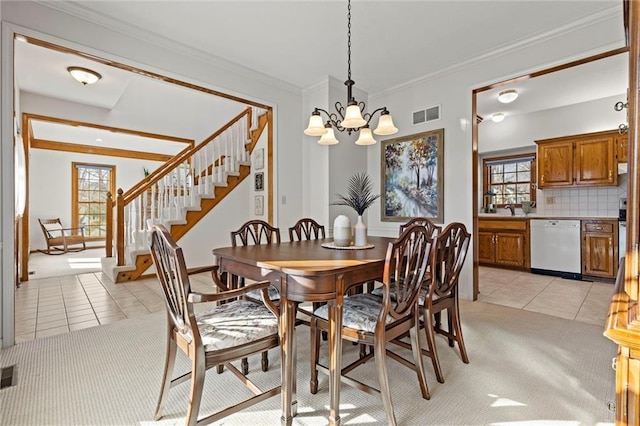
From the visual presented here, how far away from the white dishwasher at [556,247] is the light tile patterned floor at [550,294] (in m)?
0.16

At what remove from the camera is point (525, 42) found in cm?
320

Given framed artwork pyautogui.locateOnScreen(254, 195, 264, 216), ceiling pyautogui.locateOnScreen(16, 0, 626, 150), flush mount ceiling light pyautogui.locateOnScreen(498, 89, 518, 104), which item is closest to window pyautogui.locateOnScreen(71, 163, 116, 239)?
ceiling pyautogui.locateOnScreen(16, 0, 626, 150)

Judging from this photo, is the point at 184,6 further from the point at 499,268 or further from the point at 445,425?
the point at 499,268

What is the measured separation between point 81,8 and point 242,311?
2.99 meters

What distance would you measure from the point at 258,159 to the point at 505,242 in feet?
15.0

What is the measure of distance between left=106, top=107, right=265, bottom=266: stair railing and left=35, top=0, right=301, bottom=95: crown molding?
1.80m

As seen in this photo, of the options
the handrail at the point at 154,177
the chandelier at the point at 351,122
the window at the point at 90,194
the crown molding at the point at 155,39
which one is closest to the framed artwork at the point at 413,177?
the chandelier at the point at 351,122

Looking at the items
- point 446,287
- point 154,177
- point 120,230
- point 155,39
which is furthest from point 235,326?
point 154,177

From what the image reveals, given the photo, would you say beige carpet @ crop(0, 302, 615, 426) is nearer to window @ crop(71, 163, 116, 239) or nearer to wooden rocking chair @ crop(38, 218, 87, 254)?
wooden rocking chair @ crop(38, 218, 87, 254)

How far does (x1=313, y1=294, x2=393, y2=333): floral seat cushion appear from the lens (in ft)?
5.34

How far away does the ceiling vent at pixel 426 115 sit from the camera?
400 cm

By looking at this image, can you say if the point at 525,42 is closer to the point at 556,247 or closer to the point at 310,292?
the point at 556,247

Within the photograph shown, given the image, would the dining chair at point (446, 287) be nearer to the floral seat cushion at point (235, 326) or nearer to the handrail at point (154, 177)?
the floral seat cushion at point (235, 326)

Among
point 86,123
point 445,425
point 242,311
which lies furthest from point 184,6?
point 86,123
